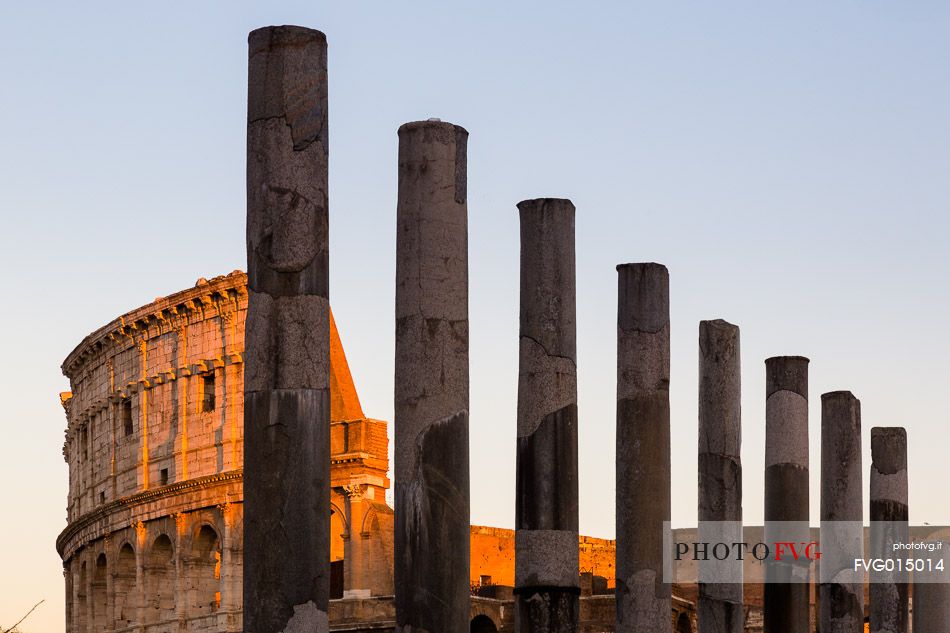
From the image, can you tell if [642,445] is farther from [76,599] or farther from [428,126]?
[76,599]

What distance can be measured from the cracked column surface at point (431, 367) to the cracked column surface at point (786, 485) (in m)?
7.07

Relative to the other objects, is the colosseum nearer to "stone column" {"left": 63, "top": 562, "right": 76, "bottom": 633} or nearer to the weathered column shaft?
the weathered column shaft

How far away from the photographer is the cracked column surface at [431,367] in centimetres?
1259

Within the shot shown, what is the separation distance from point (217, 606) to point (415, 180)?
28.1m

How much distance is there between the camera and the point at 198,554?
132 feet

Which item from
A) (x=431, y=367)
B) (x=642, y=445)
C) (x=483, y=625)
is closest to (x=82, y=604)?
(x=483, y=625)

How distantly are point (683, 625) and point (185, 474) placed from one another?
1206 cm

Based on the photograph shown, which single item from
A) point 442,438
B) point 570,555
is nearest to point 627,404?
point 570,555

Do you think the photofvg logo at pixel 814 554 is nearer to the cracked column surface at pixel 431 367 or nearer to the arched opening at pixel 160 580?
the cracked column surface at pixel 431 367

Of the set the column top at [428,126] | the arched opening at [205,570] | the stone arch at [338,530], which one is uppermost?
the column top at [428,126]

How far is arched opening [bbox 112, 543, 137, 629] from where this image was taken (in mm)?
41750

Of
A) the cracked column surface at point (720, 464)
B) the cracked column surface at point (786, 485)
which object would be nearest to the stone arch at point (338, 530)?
the cracked column surface at point (786, 485)

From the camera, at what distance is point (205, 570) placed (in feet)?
132

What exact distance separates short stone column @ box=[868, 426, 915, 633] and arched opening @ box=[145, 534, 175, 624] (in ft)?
73.2
